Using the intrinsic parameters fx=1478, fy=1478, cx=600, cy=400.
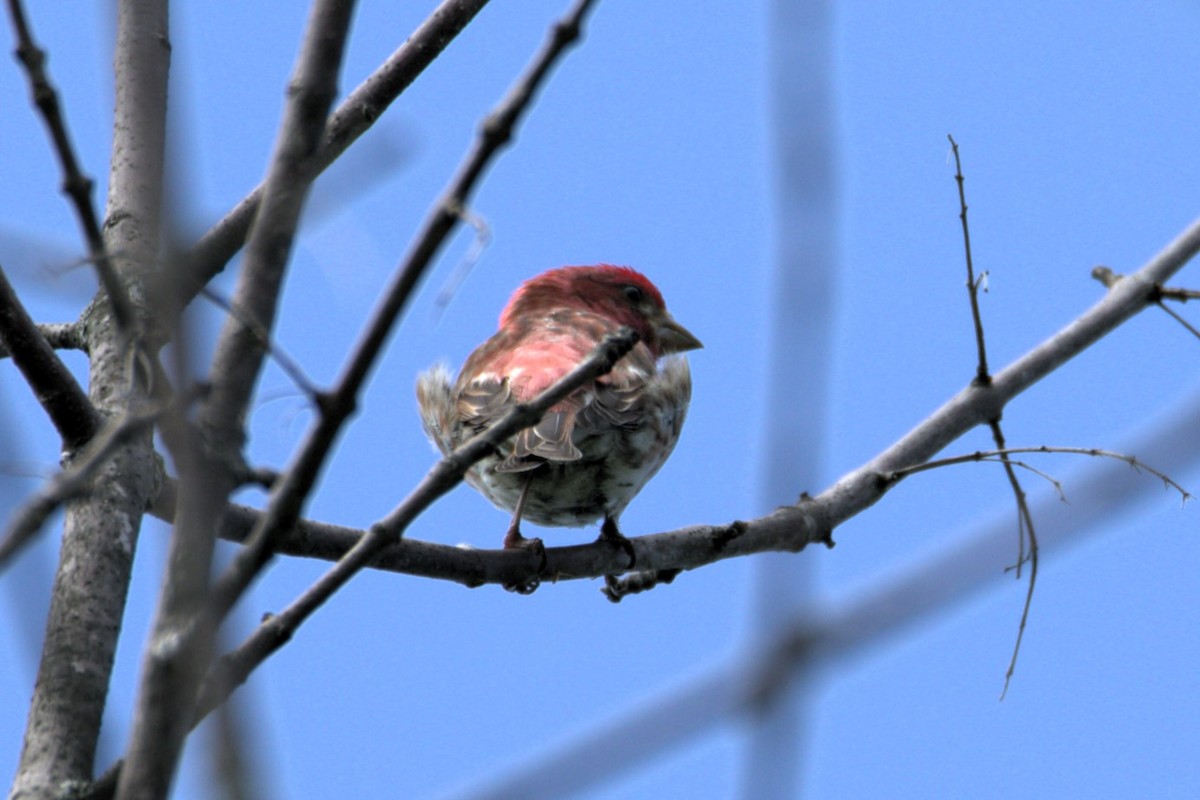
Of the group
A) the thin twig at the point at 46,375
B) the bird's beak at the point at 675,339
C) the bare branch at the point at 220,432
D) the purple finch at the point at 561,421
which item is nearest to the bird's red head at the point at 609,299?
the bird's beak at the point at 675,339

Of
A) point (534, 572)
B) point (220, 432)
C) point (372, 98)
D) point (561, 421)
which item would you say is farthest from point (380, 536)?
point (561, 421)

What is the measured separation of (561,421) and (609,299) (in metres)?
2.73

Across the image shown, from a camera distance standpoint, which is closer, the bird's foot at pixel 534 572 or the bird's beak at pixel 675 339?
the bird's foot at pixel 534 572

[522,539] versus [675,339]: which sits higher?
[675,339]

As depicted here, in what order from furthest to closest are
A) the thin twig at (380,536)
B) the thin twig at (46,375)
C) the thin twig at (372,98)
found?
1. the thin twig at (372,98)
2. the thin twig at (46,375)
3. the thin twig at (380,536)

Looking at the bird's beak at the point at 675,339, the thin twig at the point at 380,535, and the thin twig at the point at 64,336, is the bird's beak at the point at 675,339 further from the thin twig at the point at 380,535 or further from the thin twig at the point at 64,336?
the thin twig at the point at 380,535

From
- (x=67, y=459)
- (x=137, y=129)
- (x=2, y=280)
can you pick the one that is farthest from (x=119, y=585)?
(x=137, y=129)

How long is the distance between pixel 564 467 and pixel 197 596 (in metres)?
4.86

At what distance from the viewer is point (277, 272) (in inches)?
94.0

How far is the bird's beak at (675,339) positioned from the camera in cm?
897

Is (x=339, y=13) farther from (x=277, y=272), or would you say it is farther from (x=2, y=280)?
(x=2, y=280)

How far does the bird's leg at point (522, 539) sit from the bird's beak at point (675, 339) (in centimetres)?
242

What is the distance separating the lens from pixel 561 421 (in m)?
6.45

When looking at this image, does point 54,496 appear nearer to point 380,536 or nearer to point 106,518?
point 380,536
